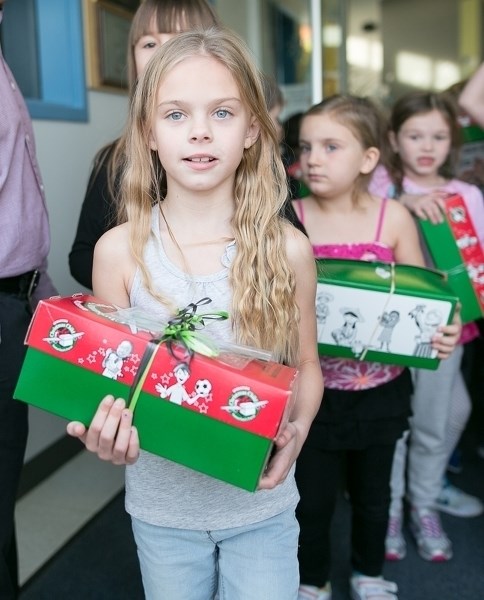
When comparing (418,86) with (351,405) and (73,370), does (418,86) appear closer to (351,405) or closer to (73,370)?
(351,405)

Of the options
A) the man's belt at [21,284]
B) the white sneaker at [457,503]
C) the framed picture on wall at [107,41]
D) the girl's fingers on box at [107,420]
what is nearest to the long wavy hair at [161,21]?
the man's belt at [21,284]

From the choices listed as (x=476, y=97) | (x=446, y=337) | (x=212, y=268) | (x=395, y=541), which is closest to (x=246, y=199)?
(x=212, y=268)

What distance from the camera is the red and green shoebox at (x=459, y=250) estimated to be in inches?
67.1

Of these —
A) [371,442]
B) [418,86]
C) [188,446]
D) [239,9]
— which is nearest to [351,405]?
[371,442]

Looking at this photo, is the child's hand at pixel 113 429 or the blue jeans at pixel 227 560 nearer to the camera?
the child's hand at pixel 113 429

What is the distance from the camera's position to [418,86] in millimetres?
→ 6309

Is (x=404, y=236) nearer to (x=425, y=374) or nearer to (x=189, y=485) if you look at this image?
(x=425, y=374)

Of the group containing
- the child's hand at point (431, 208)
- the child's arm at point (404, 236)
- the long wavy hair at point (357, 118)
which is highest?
the long wavy hair at point (357, 118)

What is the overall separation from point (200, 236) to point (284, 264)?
154mm

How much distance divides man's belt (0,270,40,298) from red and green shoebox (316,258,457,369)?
63cm

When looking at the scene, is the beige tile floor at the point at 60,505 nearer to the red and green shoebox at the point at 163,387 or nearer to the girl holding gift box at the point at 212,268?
the girl holding gift box at the point at 212,268

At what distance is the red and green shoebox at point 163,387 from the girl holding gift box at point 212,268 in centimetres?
11

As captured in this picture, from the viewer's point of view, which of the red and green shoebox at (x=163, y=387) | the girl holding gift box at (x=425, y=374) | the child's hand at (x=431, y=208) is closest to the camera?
the red and green shoebox at (x=163, y=387)

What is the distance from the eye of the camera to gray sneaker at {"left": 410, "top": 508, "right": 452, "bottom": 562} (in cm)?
196
